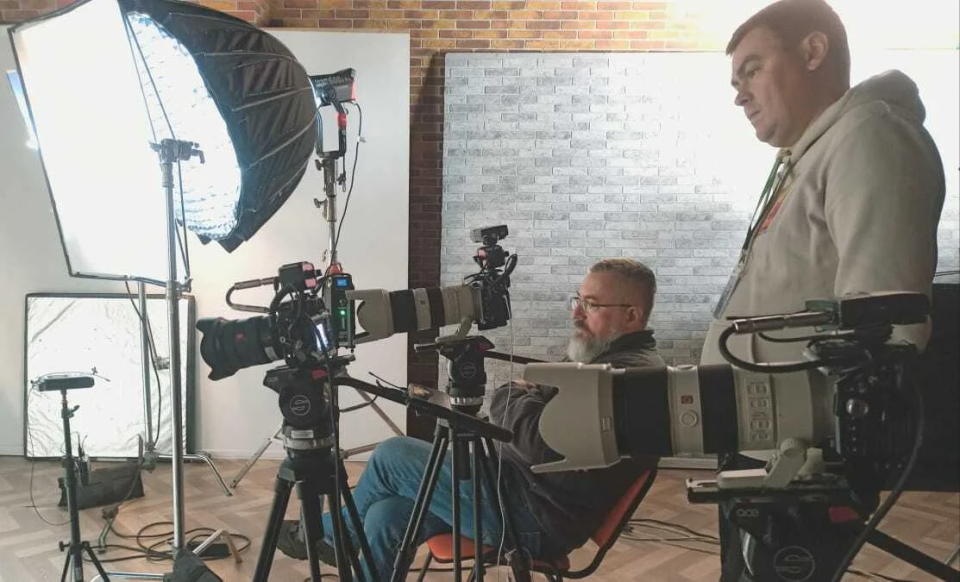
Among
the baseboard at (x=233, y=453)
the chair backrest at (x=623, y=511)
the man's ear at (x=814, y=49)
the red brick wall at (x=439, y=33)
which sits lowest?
the baseboard at (x=233, y=453)

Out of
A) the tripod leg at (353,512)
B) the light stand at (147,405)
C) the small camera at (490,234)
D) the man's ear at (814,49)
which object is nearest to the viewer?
the man's ear at (814,49)

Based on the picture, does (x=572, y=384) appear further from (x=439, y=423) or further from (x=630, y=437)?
(x=439, y=423)

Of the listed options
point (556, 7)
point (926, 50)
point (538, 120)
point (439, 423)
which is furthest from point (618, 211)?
point (439, 423)

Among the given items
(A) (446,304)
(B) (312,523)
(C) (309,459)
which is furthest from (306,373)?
(A) (446,304)

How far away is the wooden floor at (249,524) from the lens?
2334 millimetres

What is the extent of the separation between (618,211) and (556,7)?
4.44ft

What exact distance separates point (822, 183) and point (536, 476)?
0.90 m

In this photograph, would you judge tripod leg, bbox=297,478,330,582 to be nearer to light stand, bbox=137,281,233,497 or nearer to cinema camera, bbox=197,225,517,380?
cinema camera, bbox=197,225,517,380

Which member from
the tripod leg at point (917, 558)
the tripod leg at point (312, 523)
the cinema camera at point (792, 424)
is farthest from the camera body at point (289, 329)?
the tripod leg at point (917, 558)

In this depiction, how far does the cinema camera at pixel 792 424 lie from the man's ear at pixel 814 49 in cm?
62

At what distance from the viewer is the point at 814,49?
1.16 m

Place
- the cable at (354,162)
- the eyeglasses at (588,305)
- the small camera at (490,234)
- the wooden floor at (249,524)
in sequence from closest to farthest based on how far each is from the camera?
the small camera at (490,234) < the eyeglasses at (588,305) < the wooden floor at (249,524) < the cable at (354,162)

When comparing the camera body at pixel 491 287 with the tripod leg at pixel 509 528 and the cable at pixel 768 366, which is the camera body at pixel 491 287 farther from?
the cable at pixel 768 366

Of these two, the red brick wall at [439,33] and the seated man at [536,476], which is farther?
the red brick wall at [439,33]
